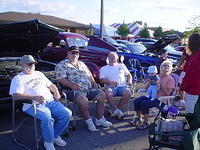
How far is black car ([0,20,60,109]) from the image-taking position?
199 inches

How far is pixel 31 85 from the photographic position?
452cm

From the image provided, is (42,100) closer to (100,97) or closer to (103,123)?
(100,97)

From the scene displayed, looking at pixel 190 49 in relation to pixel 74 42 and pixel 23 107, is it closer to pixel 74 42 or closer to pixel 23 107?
pixel 23 107

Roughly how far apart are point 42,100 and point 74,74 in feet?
4.10

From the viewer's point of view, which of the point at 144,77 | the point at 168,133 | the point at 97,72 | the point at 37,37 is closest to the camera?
the point at 168,133

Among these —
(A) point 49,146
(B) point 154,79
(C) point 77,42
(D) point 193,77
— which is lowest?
(A) point 49,146

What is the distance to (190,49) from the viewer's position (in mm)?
4176

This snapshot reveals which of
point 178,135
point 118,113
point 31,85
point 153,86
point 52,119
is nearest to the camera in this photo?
point 178,135

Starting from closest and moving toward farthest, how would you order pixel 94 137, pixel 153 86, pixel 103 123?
pixel 94 137 < pixel 153 86 < pixel 103 123

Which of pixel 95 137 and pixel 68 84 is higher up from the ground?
pixel 68 84

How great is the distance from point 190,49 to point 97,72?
397 cm

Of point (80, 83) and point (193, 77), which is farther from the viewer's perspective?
point (80, 83)

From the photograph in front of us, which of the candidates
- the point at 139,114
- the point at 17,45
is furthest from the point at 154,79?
the point at 17,45

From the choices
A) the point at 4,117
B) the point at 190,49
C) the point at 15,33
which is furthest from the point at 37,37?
the point at 190,49
